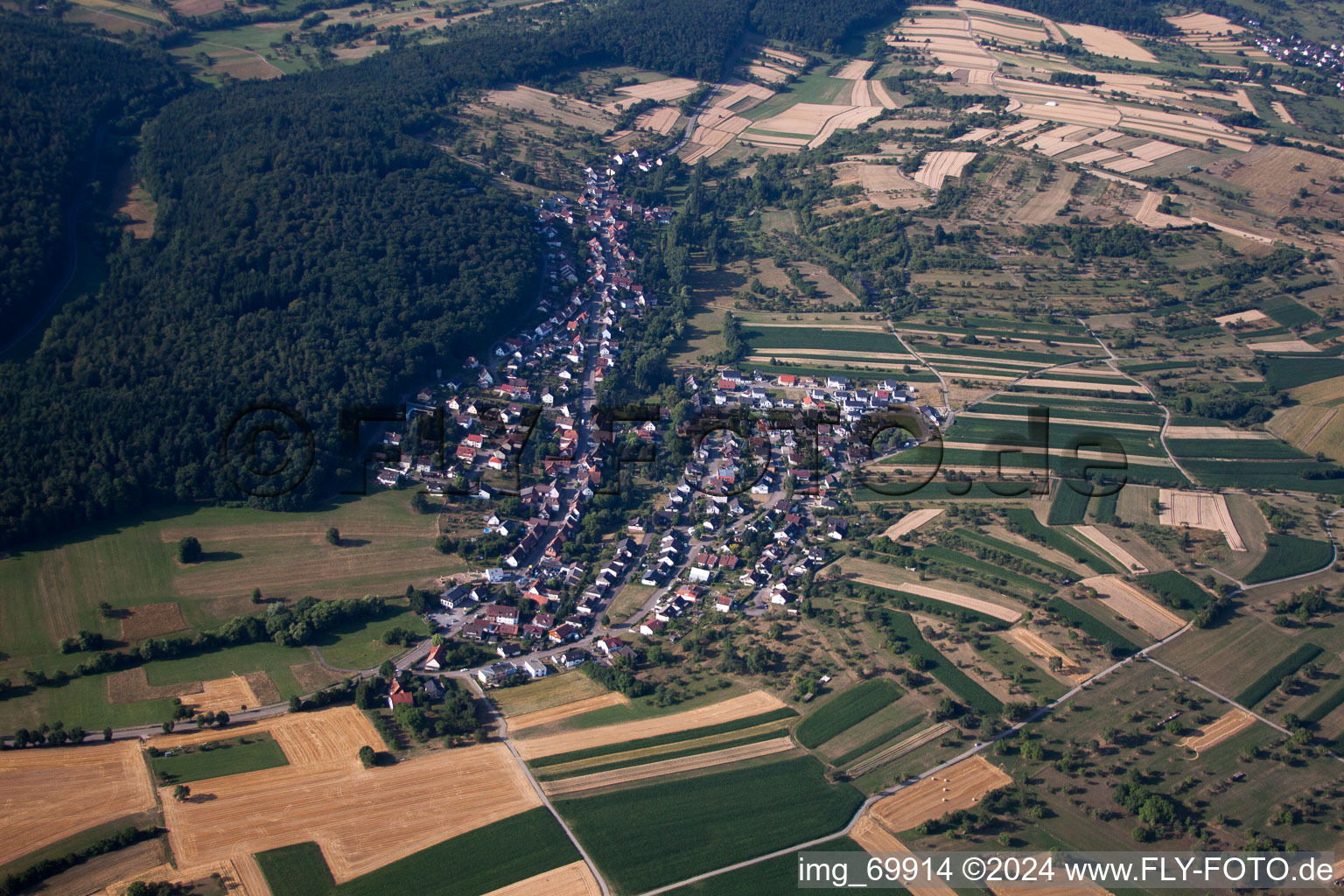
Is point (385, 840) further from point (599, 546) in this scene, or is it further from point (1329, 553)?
point (1329, 553)

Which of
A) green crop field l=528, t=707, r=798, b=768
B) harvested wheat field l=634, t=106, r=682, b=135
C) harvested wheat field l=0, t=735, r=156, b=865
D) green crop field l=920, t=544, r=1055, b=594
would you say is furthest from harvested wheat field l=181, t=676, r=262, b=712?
harvested wheat field l=634, t=106, r=682, b=135

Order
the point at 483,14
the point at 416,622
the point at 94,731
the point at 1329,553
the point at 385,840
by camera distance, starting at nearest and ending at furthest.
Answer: the point at 385,840
the point at 94,731
the point at 416,622
the point at 1329,553
the point at 483,14

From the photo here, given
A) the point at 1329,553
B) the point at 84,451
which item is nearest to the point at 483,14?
the point at 84,451

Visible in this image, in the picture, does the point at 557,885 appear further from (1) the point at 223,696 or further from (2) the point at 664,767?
(1) the point at 223,696

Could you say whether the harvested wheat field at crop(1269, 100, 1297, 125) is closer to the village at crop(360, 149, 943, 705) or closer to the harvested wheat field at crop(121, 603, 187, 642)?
the village at crop(360, 149, 943, 705)

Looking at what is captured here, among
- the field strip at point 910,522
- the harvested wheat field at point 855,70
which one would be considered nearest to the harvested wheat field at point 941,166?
the harvested wheat field at point 855,70
